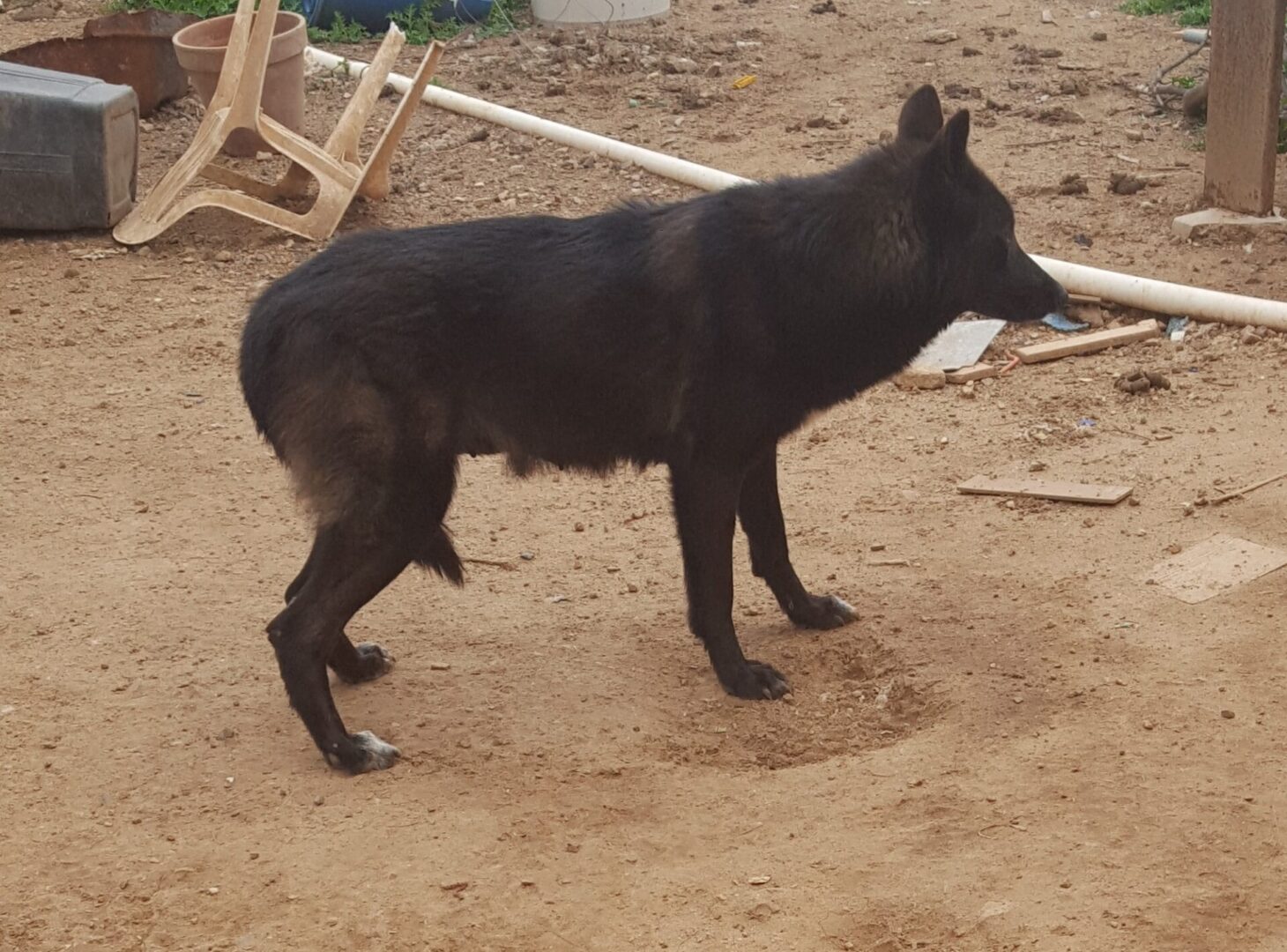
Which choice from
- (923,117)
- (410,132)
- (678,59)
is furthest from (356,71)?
(923,117)

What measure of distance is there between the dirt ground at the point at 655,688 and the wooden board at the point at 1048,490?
47mm

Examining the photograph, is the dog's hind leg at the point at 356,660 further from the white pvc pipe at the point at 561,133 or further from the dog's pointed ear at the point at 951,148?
the white pvc pipe at the point at 561,133

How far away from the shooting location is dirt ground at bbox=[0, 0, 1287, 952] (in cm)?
390

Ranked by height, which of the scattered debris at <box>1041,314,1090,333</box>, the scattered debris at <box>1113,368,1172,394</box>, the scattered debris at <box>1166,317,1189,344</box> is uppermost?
the scattered debris at <box>1166,317,1189,344</box>

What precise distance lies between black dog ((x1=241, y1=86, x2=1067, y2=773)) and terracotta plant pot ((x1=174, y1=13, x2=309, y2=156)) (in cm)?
542

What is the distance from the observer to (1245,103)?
27.4ft

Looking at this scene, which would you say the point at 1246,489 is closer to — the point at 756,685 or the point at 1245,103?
the point at 756,685

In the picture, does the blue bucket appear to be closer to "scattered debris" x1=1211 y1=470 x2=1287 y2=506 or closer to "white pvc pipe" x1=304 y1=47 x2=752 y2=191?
"white pvc pipe" x1=304 y1=47 x2=752 y2=191

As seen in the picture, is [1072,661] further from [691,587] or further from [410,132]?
[410,132]

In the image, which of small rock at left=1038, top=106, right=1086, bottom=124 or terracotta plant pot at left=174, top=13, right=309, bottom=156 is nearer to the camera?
terracotta plant pot at left=174, top=13, right=309, bottom=156

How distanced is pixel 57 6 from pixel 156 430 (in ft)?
30.0

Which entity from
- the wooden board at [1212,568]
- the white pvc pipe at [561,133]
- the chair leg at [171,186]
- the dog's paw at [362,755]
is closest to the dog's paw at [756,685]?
the dog's paw at [362,755]

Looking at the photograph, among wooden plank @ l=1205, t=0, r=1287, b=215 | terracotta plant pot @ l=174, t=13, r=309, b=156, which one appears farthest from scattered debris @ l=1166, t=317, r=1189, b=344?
terracotta plant pot @ l=174, t=13, r=309, b=156

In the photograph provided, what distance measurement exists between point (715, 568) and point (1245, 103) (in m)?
5.04
